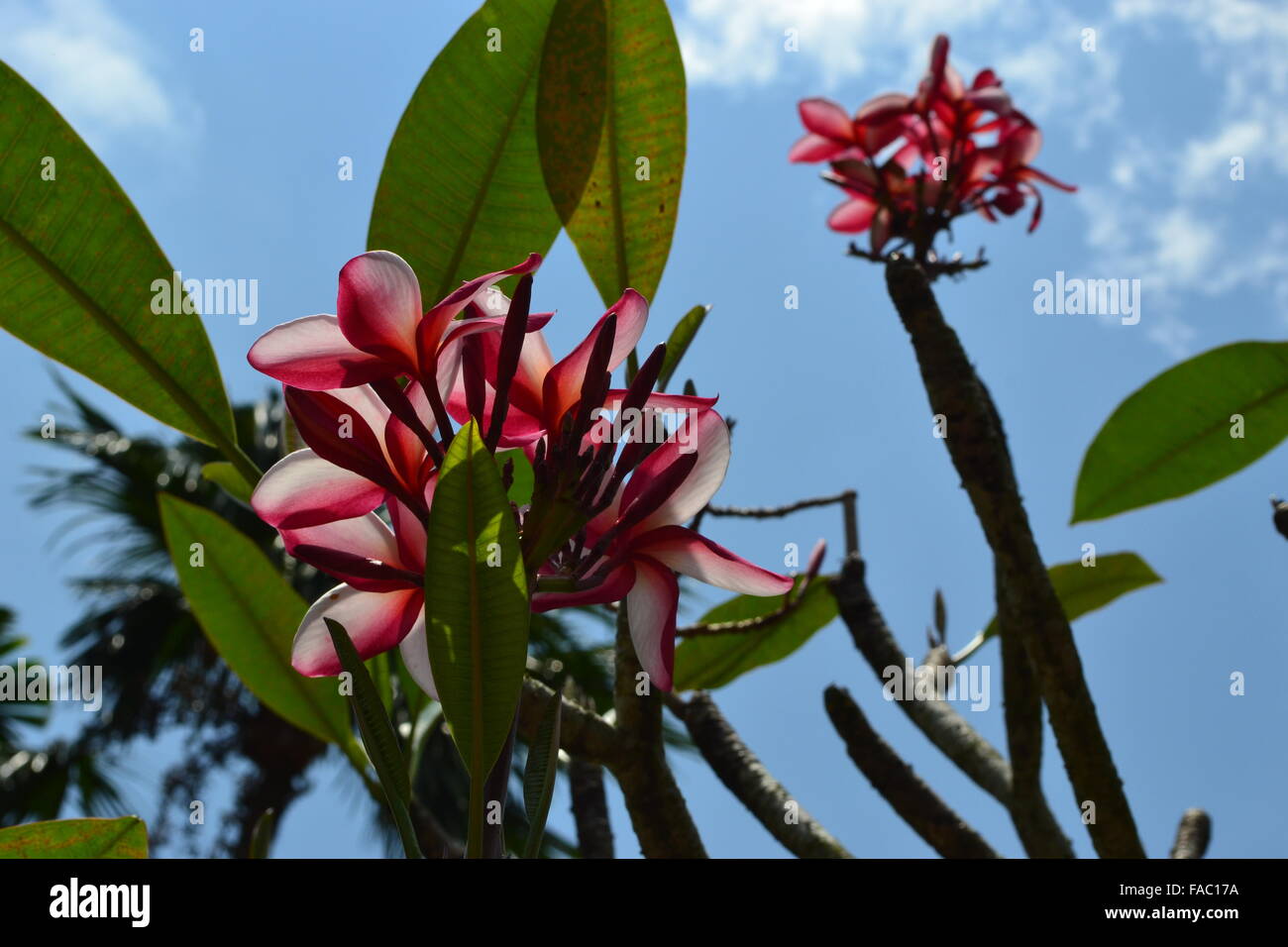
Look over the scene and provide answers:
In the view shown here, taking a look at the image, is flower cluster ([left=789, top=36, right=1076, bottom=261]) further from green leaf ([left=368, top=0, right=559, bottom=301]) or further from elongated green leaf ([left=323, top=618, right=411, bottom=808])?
elongated green leaf ([left=323, top=618, right=411, bottom=808])

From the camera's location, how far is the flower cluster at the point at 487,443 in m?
0.44

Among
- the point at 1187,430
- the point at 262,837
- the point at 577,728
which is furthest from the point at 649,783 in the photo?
the point at 1187,430

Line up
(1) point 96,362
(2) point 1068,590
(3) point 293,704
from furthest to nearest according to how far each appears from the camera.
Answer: (2) point 1068,590 → (3) point 293,704 → (1) point 96,362

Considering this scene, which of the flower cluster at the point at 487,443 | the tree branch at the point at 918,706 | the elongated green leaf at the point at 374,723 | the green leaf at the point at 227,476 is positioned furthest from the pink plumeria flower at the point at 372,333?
the tree branch at the point at 918,706

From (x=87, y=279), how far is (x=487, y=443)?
283 millimetres

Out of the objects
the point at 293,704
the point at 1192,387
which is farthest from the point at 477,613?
the point at 1192,387

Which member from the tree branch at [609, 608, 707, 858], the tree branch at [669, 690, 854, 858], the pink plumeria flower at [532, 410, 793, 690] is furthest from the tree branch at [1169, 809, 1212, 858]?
the pink plumeria flower at [532, 410, 793, 690]

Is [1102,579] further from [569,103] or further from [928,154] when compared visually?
[569,103]

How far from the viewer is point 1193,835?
104 centimetres

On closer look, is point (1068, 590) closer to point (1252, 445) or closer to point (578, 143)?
point (1252, 445)

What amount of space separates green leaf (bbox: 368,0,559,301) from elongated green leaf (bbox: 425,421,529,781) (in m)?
0.25
